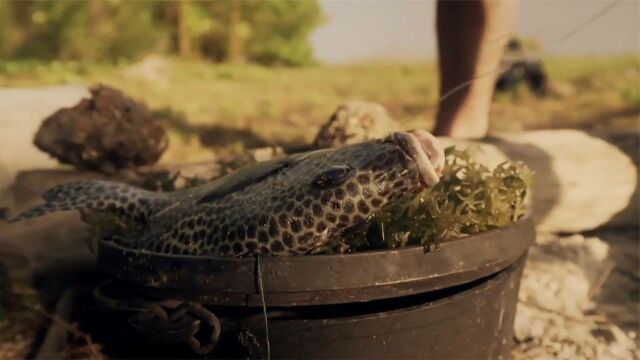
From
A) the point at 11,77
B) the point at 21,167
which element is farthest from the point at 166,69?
the point at 21,167

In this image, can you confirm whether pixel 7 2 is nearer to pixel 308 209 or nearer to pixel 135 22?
pixel 135 22

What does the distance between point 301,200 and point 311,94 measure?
209 inches

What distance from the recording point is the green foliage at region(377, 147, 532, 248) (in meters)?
1.92

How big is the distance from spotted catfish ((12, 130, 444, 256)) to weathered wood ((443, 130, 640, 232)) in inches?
54.1

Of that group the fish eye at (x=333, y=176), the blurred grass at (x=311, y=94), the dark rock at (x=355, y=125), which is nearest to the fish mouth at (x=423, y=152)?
the fish eye at (x=333, y=176)

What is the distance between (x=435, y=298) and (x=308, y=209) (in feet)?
1.38

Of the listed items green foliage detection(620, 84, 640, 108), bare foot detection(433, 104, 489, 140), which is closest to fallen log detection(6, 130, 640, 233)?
bare foot detection(433, 104, 489, 140)

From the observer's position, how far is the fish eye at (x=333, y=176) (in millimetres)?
1742

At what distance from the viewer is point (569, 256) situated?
318 centimetres

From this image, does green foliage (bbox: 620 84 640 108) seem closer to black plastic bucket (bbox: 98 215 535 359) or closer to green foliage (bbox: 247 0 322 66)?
black plastic bucket (bbox: 98 215 535 359)

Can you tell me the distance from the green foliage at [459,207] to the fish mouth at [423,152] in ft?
0.63

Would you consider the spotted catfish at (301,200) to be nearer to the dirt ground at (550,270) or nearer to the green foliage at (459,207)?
the green foliage at (459,207)

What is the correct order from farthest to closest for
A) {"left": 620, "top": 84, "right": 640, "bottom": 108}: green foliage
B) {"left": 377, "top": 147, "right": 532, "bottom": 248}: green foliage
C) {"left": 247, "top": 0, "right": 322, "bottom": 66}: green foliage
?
{"left": 247, "top": 0, "right": 322, "bottom": 66}: green foliage, {"left": 620, "top": 84, "right": 640, "bottom": 108}: green foliage, {"left": 377, "top": 147, "right": 532, "bottom": 248}: green foliage

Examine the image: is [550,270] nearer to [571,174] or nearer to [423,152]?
[571,174]
